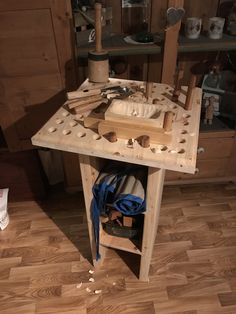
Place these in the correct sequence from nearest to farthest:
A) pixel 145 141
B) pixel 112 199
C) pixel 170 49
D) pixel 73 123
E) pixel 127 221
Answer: pixel 145 141, pixel 73 123, pixel 112 199, pixel 127 221, pixel 170 49

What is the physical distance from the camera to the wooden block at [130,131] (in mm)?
787

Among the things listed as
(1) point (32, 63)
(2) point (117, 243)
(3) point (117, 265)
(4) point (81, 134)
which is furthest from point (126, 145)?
(3) point (117, 265)

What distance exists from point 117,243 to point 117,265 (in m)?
0.24

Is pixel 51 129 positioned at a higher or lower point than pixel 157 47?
lower

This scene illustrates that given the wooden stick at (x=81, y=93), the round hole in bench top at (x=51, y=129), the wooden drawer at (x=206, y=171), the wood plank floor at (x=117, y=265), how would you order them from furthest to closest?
1. the wooden drawer at (x=206, y=171)
2. the wood plank floor at (x=117, y=265)
3. the wooden stick at (x=81, y=93)
4. the round hole in bench top at (x=51, y=129)

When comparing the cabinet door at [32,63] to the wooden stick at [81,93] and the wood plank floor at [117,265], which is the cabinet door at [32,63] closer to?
the wooden stick at [81,93]

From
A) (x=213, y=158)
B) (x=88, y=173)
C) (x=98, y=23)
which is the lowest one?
(x=213, y=158)

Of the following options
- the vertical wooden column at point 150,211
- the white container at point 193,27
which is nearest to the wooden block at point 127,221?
the vertical wooden column at point 150,211

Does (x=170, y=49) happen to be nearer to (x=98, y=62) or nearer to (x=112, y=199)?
(x=98, y=62)

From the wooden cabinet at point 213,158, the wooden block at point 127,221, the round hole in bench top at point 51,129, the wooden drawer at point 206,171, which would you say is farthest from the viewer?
the wooden drawer at point 206,171

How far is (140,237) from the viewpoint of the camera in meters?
1.19

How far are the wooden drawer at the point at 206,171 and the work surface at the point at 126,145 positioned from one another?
0.73 meters

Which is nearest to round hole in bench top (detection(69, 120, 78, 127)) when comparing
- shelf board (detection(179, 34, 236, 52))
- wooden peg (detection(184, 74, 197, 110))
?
wooden peg (detection(184, 74, 197, 110))

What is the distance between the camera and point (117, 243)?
117cm
